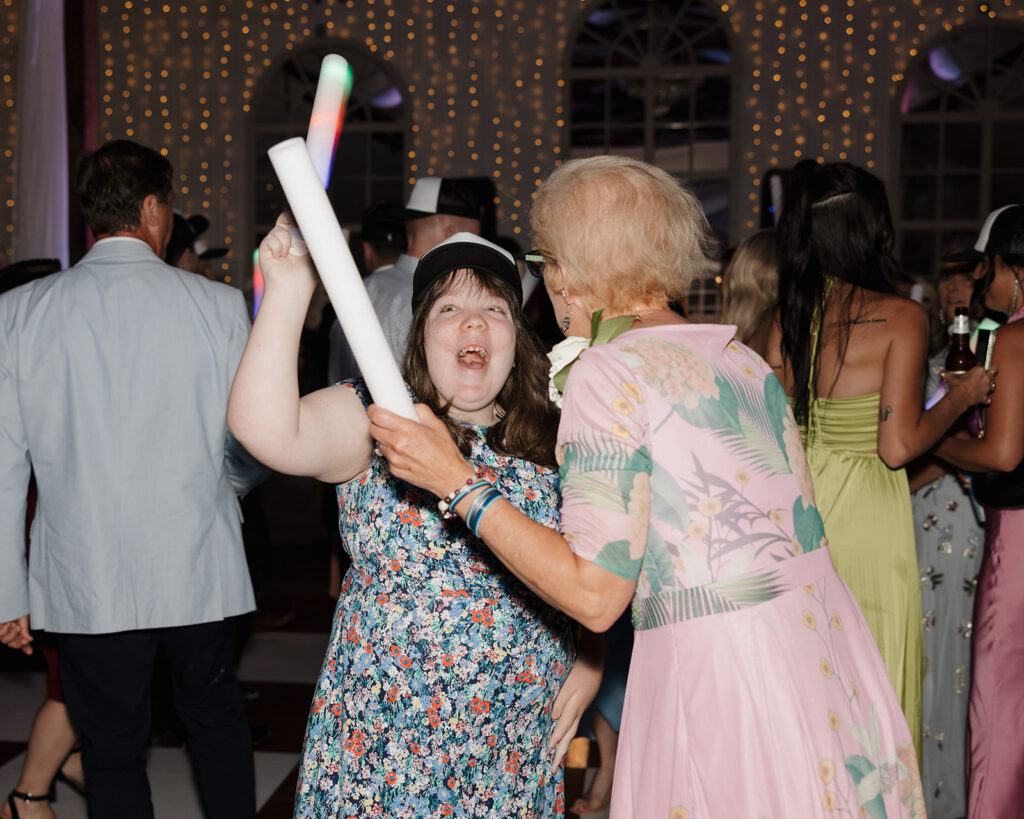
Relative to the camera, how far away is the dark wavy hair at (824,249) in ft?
7.95

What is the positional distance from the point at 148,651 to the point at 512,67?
7685 millimetres

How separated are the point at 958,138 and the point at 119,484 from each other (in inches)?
342

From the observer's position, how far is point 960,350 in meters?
2.62

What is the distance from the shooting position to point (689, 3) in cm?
909

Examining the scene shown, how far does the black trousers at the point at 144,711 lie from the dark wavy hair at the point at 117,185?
91cm

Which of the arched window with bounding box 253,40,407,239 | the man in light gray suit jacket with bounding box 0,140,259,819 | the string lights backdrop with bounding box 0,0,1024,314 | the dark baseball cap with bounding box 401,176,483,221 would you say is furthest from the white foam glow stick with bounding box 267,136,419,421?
the arched window with bounding box 253,40,407,239

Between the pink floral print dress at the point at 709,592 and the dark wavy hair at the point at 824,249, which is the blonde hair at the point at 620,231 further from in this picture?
the dark wavy hair at the point at 824,249

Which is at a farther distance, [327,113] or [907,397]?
[907,397]

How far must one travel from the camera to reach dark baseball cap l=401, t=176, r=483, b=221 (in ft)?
11.3

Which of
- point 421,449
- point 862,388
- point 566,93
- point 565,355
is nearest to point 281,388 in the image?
point 421,449

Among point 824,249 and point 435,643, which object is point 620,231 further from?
point 824,249

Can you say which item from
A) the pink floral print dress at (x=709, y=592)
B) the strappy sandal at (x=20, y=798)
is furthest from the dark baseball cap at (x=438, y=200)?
the pink floral print dress at (x=709, y=592)

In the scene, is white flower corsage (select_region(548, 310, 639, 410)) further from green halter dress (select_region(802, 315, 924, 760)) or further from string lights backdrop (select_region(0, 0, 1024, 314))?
string lights backdrop (select_region(0, 0, 1024, 314))

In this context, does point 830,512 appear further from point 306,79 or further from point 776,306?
point 306,79
